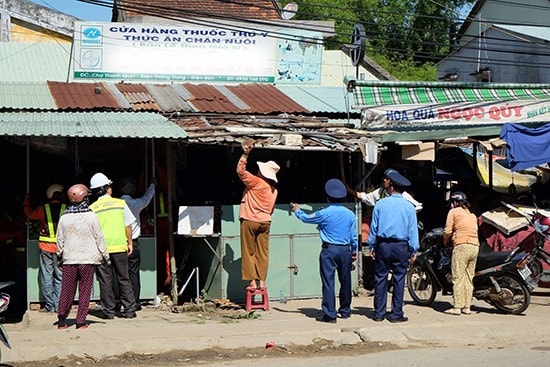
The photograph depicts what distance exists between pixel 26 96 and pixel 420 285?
6.46 meters

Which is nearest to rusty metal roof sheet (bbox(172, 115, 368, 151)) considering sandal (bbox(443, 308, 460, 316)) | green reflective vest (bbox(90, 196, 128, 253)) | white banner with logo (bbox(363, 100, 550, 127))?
white banner with logo (bbox(363, 100, 550, 127))

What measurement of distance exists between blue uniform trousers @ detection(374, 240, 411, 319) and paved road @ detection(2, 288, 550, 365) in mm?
228

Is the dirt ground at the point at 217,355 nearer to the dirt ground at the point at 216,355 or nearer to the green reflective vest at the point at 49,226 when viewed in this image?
the dirt ground at the point at 216,355

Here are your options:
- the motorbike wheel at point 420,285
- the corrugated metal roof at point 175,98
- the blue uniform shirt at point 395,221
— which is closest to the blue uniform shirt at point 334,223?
the blue uniform shirt at point 395,221

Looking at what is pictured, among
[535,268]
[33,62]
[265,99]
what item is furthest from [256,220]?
[33,62]

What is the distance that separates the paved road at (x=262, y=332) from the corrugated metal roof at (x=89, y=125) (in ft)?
7.50

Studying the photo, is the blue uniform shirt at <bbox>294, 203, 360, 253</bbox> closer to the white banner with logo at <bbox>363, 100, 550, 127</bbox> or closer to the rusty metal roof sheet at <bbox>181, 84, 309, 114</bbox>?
the rusty metal roof sheet at <bbox>181, 84, 309, 114</bbox>

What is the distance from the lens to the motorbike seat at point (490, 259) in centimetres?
1024

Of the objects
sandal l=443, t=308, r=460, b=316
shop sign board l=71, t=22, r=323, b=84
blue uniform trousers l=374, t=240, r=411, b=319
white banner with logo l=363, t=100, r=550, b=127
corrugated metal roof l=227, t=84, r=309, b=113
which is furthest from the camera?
shop sign board l=71, t=22, r=323, b=84

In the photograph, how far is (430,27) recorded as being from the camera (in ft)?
146

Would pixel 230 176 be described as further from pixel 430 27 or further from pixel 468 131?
pixel 430 27

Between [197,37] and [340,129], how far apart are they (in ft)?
11.4

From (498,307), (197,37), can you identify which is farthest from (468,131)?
(197,37)

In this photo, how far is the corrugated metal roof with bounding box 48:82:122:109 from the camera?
12.0 m
